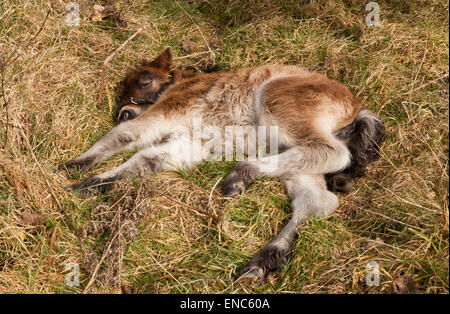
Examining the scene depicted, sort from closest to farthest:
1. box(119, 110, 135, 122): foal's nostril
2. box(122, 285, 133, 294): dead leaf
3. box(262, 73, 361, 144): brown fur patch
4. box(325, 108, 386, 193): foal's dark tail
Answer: box(122, 285, 133, 294): dead leaf → box(325, 108, 386, 193): foal's dark tail → box(262, 73, 361, 144): brown fur patch → box(119, 110, 135, 122): foal's nostril

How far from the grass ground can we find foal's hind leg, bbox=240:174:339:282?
0.09 m

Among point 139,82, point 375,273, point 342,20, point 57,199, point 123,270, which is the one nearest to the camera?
point 375,273

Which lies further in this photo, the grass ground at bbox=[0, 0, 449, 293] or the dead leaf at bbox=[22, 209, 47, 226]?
the dead leaf at bbox=[22, 209, 47, 226]

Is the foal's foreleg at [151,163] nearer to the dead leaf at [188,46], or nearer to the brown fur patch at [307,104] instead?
the brown fur patch at [307,104]

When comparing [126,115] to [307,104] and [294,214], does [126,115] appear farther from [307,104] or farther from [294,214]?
[294,214]

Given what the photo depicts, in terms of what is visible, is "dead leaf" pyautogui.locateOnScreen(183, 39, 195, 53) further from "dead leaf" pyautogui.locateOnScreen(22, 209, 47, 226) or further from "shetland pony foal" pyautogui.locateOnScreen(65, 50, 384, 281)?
"dead leaf" pyautogui.locateOnScreen(22, 209, 47, 226)

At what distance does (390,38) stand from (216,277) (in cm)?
387

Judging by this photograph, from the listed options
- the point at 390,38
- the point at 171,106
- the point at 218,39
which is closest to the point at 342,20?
the point at 390,38

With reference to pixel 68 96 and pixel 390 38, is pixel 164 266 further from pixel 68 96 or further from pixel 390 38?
pixel 390 38

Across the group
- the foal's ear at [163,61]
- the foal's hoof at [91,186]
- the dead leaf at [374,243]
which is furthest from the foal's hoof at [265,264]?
the foal's ear at [163,61]

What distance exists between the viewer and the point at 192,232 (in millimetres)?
3820

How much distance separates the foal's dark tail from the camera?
4.25 m

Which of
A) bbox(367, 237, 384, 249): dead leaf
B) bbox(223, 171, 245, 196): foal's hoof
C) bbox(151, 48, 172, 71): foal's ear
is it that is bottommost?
bbox(367, 237, 384, 249): dead leaf

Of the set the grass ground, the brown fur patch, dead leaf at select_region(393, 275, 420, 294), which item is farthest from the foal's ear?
dead leaf at select_region(393, 275, 420, 294)
